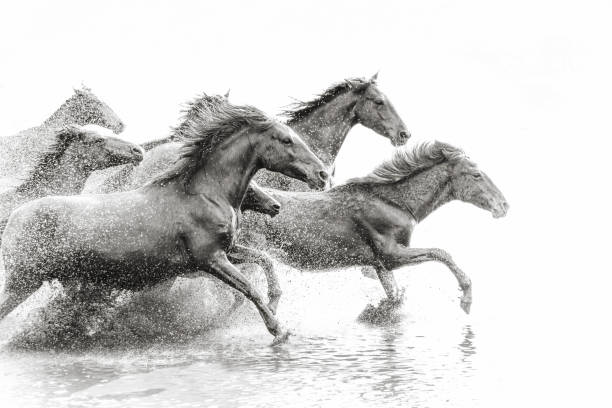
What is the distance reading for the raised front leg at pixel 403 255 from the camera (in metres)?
9.23

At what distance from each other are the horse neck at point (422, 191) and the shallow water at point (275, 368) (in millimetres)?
762

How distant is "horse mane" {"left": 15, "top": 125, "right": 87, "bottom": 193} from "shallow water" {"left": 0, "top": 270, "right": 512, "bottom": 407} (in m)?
1.74

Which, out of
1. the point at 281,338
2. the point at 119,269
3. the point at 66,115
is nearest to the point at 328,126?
the point at 66,115

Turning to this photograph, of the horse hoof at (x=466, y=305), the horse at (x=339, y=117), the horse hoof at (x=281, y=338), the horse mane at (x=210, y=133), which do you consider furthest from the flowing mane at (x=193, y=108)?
the horse hoof at (x=466, y=305)

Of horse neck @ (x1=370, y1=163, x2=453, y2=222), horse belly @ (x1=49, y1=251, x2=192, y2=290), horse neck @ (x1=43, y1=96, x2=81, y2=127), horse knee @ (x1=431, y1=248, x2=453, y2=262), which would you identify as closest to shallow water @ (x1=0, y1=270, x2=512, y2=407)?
horse knee @ (x1=431, y1=248, x2=453, y2=262)

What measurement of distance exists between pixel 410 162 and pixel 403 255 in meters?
0.91

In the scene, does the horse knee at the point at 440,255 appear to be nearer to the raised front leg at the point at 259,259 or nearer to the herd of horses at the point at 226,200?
the herd of horses at the point at 226,200

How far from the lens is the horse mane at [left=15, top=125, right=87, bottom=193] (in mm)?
8805

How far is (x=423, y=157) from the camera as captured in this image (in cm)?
968

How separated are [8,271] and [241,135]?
6.31ft

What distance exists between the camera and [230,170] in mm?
7750

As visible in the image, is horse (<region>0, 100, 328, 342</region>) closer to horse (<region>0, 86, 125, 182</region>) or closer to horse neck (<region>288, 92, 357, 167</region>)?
horse neck (<region>288, 92, 357, 167</region>)

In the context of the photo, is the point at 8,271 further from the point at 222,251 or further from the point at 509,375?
the point at 509,375

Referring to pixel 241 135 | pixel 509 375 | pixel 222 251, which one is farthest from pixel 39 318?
pixel 509 375
